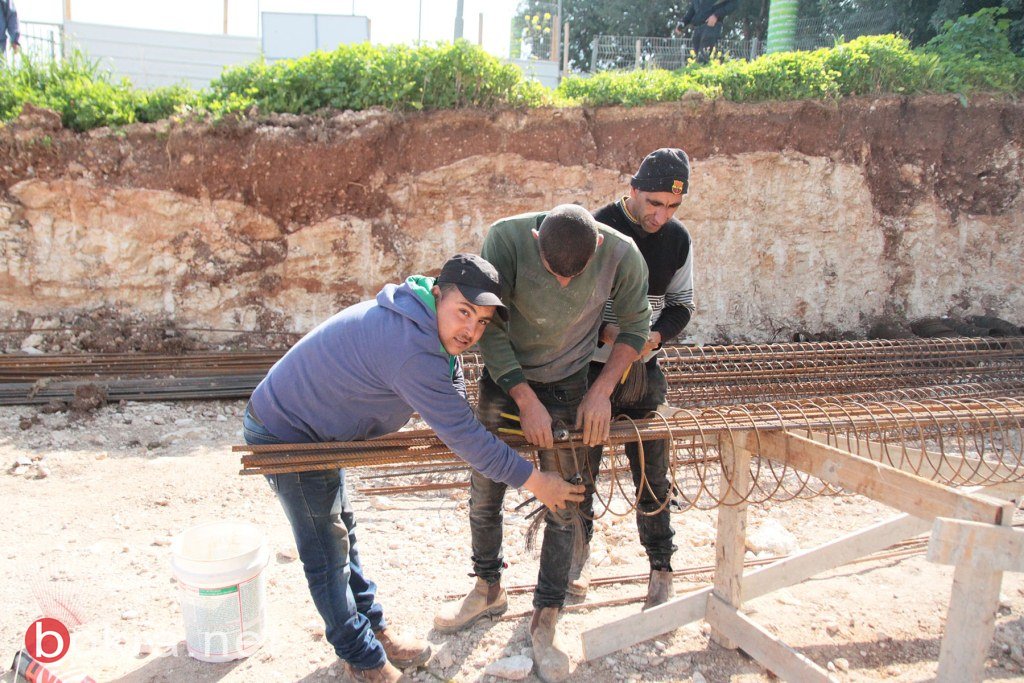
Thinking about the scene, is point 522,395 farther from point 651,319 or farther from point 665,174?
point 665,174

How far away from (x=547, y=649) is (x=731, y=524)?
2.96ft

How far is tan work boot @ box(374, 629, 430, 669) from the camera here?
268 centimetres

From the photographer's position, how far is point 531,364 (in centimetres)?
281

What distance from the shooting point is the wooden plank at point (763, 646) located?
2.58 meters

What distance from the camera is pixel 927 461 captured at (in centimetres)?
333

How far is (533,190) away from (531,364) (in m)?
4.96

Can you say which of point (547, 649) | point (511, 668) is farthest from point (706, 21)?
point (511, 668)

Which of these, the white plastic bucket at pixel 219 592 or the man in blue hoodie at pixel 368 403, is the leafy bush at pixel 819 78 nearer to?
the man in blue hoodie at pixel 368 403

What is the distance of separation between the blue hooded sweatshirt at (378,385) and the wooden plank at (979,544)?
133 cm

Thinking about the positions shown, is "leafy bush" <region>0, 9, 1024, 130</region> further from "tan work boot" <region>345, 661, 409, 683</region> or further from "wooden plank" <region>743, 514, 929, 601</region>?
"tan work boot" <region>345, 661, 409, 683</region>

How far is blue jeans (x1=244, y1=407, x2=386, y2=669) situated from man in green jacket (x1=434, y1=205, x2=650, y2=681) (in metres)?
0.59

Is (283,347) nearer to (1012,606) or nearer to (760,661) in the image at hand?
(760,661)

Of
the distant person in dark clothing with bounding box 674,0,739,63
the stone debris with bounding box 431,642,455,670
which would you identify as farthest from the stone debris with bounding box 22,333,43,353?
the distant person in dark clothing with bounding box 674,0,739,63

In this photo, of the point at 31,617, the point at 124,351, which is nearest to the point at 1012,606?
the point at 31,617
